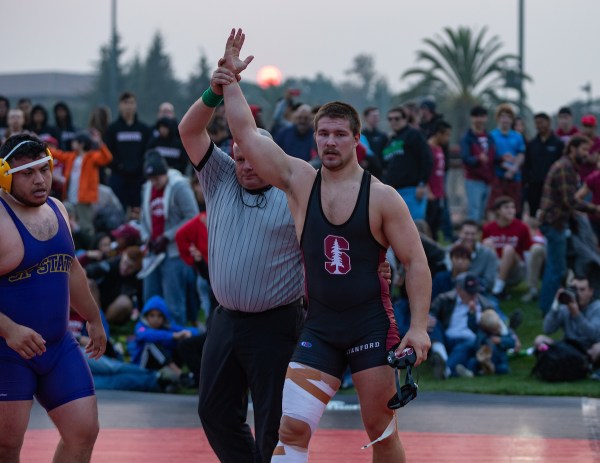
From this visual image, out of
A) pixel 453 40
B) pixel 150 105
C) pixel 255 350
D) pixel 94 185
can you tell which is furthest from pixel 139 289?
pixel 150 105

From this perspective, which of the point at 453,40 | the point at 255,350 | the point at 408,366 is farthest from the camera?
the point at 453,40

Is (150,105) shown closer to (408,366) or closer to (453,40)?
(453,40)

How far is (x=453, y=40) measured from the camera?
42.4 m

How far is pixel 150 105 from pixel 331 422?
69.6 m

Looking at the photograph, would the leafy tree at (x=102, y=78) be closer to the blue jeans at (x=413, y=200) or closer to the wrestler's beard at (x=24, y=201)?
the blue jeans at (x=413, y=200)

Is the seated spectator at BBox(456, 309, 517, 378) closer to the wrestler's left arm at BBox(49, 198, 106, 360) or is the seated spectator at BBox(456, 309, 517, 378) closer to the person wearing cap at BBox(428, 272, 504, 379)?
the person wearing cap at BBox(428, 272, 504, 379)

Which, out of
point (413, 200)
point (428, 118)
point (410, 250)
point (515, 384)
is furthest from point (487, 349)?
point (410, 250)

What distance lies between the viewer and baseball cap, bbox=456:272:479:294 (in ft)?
36.5

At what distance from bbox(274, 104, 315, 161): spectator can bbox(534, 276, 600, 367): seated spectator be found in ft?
11.4

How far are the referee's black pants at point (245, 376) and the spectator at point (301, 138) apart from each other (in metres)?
6.79

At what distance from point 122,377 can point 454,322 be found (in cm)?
333

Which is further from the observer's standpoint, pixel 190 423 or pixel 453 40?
pixel 453 40

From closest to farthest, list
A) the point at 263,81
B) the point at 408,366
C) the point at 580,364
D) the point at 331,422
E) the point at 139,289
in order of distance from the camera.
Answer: the point at 408,366, the point at 331,422, the point at 580,364, the point at 139,289, the point at 263,81

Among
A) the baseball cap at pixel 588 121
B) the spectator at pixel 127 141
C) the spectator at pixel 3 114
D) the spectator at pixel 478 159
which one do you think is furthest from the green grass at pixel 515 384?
the spectator at pixel 3 114
